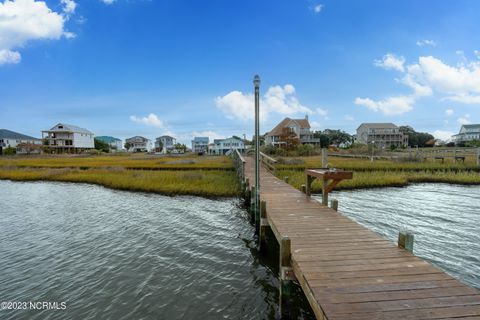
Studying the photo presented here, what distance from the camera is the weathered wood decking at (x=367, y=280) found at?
297cm

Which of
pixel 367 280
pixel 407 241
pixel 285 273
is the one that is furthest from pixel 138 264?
pixel 407 241

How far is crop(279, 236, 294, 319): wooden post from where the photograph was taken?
4.48 meters

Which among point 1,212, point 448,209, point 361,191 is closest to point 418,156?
point 361,191

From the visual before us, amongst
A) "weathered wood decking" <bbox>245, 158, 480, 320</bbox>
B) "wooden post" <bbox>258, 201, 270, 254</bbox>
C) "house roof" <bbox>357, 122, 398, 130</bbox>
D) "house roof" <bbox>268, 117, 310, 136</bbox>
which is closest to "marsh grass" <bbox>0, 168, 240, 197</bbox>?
"wooden post" <bbox>258, 201, 270, 254</bbox>

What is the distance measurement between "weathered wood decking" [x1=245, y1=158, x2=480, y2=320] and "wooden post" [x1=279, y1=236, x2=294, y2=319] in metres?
0.15

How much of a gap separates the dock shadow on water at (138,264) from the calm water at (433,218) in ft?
15.2

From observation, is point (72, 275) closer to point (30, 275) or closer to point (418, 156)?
point (30, 275)

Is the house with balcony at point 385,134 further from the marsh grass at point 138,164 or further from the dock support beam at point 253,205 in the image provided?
the dock support beam at point 253,205

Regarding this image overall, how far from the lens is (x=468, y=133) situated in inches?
3083

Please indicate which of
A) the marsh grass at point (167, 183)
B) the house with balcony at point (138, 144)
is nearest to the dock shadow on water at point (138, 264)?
the marsh grass at point (167, 183)

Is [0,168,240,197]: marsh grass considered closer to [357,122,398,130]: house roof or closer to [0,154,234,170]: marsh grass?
[0,154,234,170]: marsh grass

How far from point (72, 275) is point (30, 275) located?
112 cm

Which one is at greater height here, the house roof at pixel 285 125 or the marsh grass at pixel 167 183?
the house roof at pixel 285 125

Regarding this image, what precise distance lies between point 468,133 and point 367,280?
10247 centimetres
